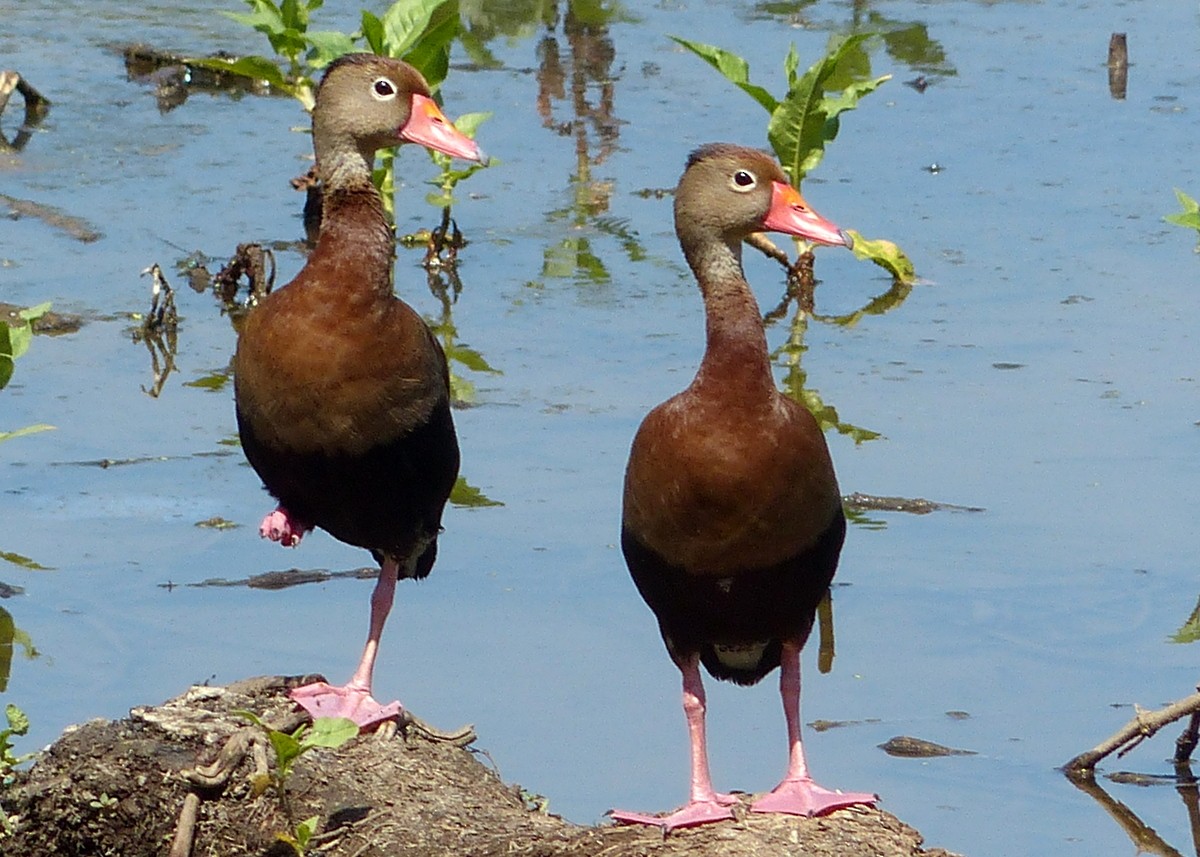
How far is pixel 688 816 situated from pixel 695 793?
0.08m

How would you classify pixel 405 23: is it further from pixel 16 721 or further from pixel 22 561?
pixel 16 721

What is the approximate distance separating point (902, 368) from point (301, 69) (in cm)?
320

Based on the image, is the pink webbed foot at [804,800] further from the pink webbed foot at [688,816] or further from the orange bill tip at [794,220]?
the orange bill tip at [794,220]

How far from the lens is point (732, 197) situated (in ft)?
18.5

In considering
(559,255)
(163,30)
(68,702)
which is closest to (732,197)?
(68,702)

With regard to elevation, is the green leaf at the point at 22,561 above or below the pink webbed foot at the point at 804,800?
below

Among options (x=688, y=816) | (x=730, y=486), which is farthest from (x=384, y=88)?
(x=688, y=816)

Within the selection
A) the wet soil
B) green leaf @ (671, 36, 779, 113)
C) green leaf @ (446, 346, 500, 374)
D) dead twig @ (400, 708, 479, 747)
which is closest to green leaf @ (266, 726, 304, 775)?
the wet soil

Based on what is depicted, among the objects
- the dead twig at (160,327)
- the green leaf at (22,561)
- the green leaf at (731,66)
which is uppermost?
the green leaf at (731,66)

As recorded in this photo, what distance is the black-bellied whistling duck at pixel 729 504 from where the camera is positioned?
17.3ft

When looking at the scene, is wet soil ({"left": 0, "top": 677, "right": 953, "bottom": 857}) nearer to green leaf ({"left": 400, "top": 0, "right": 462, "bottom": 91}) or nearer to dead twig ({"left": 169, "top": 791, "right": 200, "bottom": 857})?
dead twig ({"left": 169, "top": 791, "right": 200, "bottom": 857})

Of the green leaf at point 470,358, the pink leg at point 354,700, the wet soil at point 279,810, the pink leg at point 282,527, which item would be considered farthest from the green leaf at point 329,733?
the green leaf at point 470,358

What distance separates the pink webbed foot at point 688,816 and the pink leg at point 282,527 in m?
1.25

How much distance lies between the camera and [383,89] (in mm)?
6324
